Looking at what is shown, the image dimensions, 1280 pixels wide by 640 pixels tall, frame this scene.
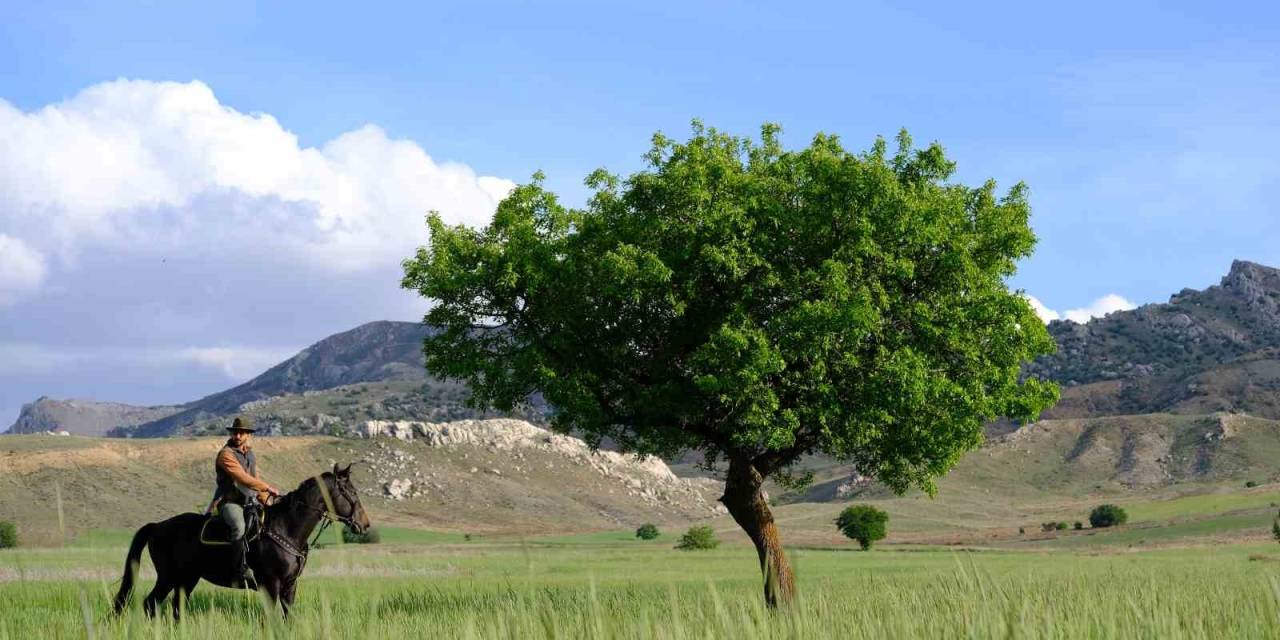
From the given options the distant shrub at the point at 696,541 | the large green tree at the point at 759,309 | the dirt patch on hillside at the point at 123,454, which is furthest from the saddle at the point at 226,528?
the dirt patch on hillside at the point at 123,454

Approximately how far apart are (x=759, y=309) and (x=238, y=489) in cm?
1324

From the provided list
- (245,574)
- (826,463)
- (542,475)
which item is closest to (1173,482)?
(826,463)

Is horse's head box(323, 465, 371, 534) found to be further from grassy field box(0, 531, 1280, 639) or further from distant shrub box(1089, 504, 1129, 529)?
distant shrub box(1089, 504, 1129, 529)

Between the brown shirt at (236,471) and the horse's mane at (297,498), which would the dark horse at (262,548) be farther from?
the brown shirt at (236,471)

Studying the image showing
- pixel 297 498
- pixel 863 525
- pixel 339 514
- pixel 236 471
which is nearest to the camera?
pixel 236 471

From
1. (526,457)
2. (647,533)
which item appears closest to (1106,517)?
(647,533)

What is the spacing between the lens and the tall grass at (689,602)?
229 inches

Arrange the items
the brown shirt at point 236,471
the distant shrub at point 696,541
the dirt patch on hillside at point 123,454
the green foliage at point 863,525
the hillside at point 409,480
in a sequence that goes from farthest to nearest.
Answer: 1. the dirt patch on hillside at point 123,454
2. the hillside at point 409,480
3. the distant shrub at point 696,541
4. the green foliage at point 863,525
5. the brown shirt at point 236,471

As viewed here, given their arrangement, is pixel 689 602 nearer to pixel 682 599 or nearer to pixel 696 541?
pixel 682 599

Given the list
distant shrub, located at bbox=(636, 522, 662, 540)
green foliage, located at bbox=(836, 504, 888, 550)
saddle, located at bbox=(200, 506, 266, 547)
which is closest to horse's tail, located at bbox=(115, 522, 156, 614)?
saddle, located at bbox=(200, 506, 266, 547)

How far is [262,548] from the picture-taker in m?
20.1

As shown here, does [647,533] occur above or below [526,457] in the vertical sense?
below

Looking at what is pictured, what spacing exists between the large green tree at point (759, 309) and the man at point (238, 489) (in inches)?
364

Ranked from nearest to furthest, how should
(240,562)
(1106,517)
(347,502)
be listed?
1. (347,502)
2. (240,562)
3. (1106,517)
